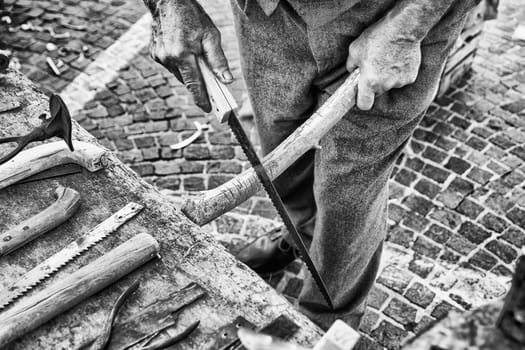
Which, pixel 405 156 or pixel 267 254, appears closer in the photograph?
pixel 267 254

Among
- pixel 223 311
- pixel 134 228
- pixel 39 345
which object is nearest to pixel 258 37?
pixel 134 228

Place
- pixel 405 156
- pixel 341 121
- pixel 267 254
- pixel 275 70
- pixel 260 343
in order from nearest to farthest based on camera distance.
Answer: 1. pixel 260 343
2. pixel 341 121
3. pixel 275 70
4. pixel 267 254
5. pixel 405 156

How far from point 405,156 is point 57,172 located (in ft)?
8.21

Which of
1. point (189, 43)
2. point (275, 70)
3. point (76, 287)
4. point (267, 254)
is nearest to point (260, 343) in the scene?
point (76, 287)

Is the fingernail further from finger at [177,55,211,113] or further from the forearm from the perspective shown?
the forearm

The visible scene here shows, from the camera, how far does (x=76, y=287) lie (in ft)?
6.73

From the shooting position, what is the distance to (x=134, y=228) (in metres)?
2.33

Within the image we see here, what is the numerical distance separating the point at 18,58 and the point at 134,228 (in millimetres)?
3268

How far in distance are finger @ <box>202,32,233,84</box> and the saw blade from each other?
2.03ft

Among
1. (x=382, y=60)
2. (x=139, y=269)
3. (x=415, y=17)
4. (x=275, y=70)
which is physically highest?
A: (x=415, y=17)

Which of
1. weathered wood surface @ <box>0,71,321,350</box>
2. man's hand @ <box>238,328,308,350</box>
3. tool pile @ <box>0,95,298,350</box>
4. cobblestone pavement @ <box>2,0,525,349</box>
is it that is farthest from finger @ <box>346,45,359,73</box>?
cobblestone pavement @ <box>2,0,525,349</box>

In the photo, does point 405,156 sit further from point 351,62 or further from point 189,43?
point 189,43

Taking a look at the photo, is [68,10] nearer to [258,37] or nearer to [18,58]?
[18,58]

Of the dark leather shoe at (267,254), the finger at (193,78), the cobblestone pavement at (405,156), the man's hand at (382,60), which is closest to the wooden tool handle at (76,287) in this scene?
the finger at (193,78)
